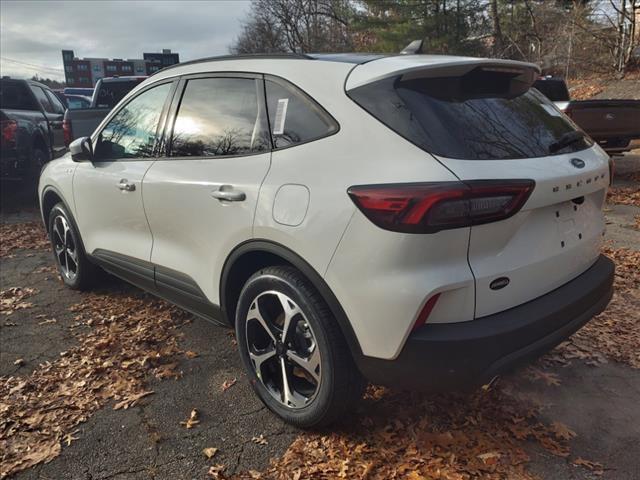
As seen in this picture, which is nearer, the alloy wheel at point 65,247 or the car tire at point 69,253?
the car tire at point 69,253

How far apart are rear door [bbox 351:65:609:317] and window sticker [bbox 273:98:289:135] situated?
1.50ft

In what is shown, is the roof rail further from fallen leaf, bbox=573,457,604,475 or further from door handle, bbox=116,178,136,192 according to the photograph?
fallen leaf, bbox=573,457,604,475

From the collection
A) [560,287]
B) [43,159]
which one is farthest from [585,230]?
[43,159]

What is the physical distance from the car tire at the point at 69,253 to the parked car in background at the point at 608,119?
7039mm

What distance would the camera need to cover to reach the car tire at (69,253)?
180 inches

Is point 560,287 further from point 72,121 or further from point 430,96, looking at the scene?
point 72,121

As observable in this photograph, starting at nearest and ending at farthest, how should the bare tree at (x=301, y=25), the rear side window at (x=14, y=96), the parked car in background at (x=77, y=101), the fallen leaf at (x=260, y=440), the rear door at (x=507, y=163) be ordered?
the rear door at (x=507, y=163)
the fallen leaf at (x=260, y=440)
the rear side window at (x=14, y=96)
the parked car in background at (x=77, y=101)
the bare tree at (x=301, y=25)

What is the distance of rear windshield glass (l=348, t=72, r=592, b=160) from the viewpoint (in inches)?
85.7

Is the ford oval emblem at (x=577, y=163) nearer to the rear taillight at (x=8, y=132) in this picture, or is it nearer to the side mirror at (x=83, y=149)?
the side mirror at (x=83, y=149)

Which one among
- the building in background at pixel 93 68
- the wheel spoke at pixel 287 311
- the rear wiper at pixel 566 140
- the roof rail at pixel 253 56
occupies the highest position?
the building in background at pixel 93 68

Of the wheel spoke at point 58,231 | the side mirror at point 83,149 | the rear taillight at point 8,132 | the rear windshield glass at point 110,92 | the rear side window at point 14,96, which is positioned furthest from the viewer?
the rear windshield glass at point 110,92

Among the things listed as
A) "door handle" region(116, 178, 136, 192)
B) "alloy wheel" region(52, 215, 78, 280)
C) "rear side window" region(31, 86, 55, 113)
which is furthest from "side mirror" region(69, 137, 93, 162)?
"rear side window" region(31, 86, 55, 113)

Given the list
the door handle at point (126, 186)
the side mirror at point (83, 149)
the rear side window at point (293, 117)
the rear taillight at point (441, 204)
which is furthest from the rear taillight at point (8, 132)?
the rear taillight at point (441, 204)

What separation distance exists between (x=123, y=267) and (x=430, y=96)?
261cm
